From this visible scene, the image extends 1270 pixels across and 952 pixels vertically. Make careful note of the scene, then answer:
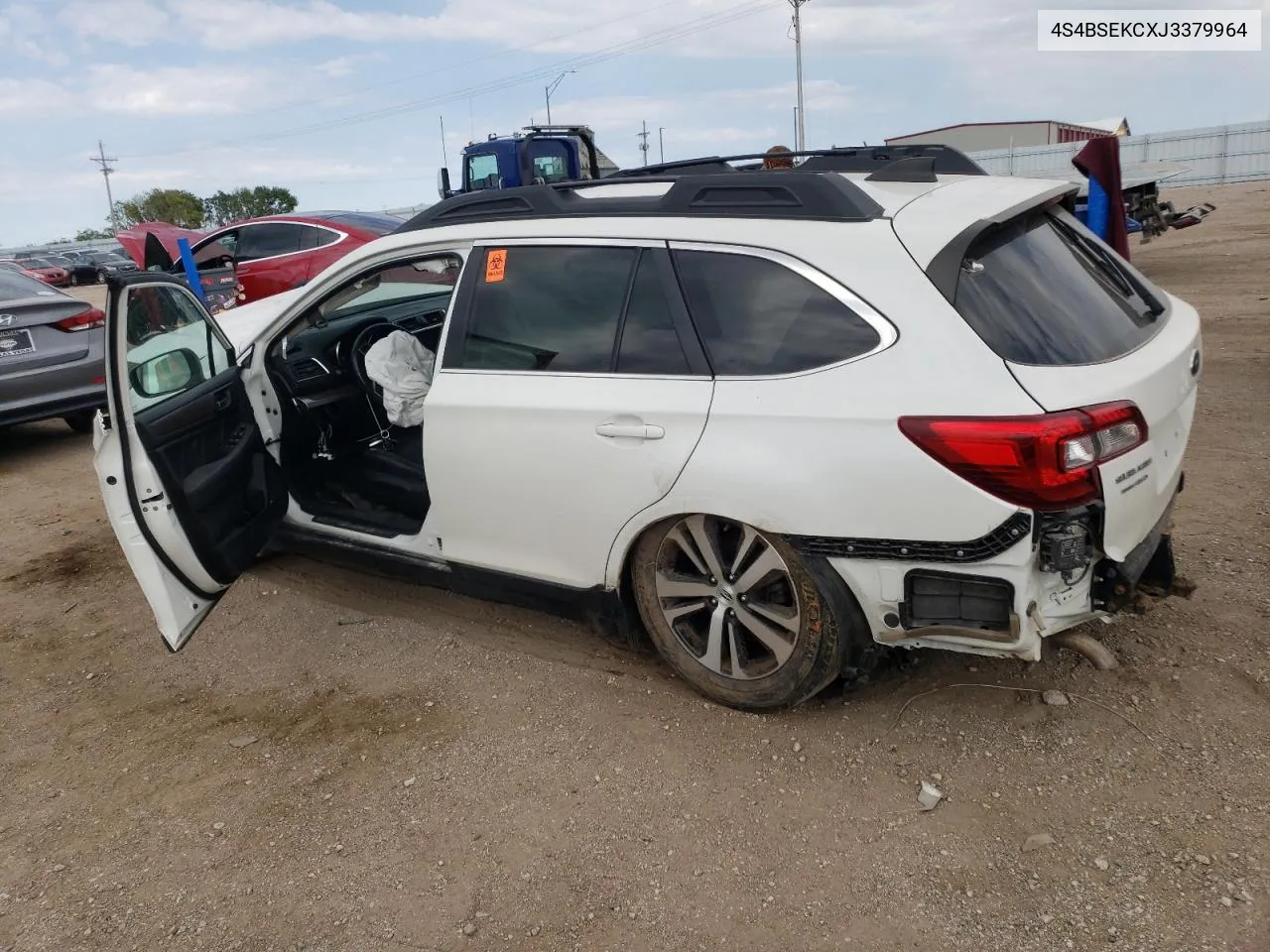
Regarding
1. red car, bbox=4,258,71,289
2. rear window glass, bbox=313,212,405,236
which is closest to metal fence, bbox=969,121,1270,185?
rear window glass, bbox=313,212,405,236

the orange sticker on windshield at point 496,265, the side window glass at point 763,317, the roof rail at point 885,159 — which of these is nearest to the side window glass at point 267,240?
the orange sticker on windshield at point 496,265

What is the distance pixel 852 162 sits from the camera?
360cm

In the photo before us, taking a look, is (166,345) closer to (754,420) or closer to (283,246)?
(754,420)

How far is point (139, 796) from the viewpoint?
9.94 ft

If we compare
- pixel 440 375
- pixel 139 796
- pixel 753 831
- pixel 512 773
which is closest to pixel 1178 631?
pixel 753 831

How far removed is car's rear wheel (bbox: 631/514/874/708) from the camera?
Result: 2752 mm

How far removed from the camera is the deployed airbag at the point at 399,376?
4.25 m

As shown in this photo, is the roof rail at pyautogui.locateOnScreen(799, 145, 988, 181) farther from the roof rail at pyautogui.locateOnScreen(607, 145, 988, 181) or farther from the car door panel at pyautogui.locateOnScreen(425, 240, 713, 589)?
the car door panel at pyautogui.locateOnScreen(425, 240, 713, 589)

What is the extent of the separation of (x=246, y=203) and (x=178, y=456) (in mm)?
73804

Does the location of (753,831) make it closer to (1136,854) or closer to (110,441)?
(1136,854)

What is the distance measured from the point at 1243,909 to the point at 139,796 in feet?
10.6

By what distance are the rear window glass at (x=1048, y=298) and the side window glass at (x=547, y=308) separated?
1.11m

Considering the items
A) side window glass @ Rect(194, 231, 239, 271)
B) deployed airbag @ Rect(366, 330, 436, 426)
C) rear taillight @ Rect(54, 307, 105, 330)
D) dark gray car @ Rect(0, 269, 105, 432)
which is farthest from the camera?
side window glass @ Rect(194, 231, 239, 271)

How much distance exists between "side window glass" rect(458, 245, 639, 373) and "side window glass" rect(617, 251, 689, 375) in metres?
0.05
